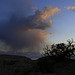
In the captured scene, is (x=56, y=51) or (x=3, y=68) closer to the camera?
(x=3, y=68)

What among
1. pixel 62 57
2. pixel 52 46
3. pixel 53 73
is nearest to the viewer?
pixel 53 73

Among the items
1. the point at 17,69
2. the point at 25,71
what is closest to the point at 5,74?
the point at 17,69

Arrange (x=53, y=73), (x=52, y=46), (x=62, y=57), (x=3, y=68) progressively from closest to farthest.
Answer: (x=53, y=73), (x=3, y=68), (x=62, y=57), (x=52, y=46)

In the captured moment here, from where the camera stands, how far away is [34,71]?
8.84m

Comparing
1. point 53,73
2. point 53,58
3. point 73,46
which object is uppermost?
point 73,46

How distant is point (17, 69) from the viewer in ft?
29.7

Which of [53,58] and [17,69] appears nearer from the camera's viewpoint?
[17,69]

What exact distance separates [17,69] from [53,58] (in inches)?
135

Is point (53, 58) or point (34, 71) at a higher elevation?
point (53, 58)

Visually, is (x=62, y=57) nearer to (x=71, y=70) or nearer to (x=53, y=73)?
(x=71, y=70)

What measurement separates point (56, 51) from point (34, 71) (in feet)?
9.79

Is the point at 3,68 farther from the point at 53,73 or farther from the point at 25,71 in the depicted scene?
the point at 53,73

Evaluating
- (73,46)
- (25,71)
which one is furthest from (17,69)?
(73,46)

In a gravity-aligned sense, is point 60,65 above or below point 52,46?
below
